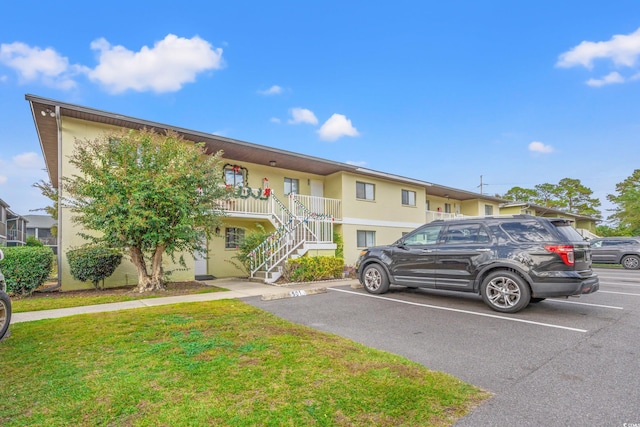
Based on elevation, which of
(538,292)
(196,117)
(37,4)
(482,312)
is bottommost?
(482,312)

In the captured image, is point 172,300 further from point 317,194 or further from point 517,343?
point 317,194

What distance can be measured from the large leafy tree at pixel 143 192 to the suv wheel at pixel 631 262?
2077 centimetres

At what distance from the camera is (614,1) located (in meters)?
10.0

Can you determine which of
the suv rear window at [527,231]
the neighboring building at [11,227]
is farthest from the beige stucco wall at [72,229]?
the neighboring building at [11,227]

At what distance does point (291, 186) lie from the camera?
16219mm

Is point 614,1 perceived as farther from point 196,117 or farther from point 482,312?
point 196,117

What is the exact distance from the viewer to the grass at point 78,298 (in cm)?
689

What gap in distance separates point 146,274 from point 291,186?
8622mm

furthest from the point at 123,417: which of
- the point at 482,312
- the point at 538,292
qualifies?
the point at 538,292

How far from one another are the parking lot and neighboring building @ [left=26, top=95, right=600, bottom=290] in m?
4.99

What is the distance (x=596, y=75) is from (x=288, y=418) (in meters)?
17.2

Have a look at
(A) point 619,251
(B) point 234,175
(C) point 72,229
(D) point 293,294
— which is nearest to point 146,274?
(C) point 72,229

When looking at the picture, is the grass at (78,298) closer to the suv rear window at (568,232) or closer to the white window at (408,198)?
the suv rear window at (568,232)

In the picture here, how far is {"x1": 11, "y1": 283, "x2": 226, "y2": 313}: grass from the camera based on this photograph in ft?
22.6
